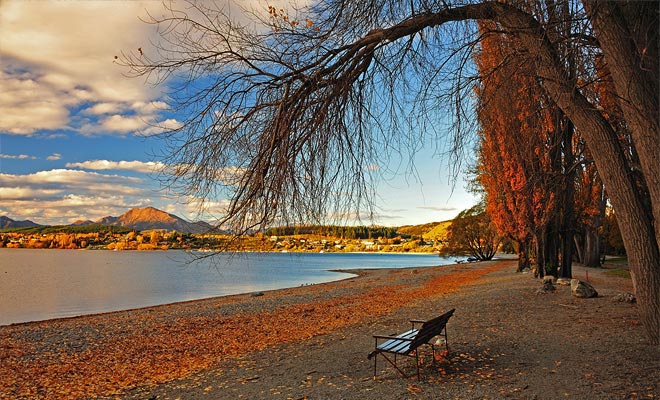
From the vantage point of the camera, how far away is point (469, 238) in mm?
49594

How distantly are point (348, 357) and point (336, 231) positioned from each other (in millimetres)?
3486

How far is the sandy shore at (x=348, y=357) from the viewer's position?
5.62 metres

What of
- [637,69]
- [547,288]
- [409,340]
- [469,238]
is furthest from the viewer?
[469,238]

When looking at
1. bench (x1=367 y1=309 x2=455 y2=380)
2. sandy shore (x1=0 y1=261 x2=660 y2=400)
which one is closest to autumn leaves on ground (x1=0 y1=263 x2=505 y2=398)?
sandy shore (x1=0 y1=261 x2=660 y2=400)

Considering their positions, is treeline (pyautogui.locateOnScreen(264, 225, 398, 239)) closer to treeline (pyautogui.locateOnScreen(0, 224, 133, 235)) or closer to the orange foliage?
the orange foliage

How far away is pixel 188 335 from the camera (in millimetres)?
12477

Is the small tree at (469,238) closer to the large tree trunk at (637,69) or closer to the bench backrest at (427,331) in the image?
the bench backrest at (427,331)

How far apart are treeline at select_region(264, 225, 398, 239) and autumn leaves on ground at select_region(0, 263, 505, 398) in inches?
167

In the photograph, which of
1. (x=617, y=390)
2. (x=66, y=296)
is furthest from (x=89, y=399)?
(x=66, y=296)

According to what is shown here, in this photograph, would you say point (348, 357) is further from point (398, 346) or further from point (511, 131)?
point (511, 131)

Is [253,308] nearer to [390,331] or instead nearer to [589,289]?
[390,331]

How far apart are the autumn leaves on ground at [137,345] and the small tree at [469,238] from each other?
33.4 meters

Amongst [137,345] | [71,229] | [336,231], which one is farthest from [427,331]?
[71,229]

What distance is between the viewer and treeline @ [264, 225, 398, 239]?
4.89 metres
